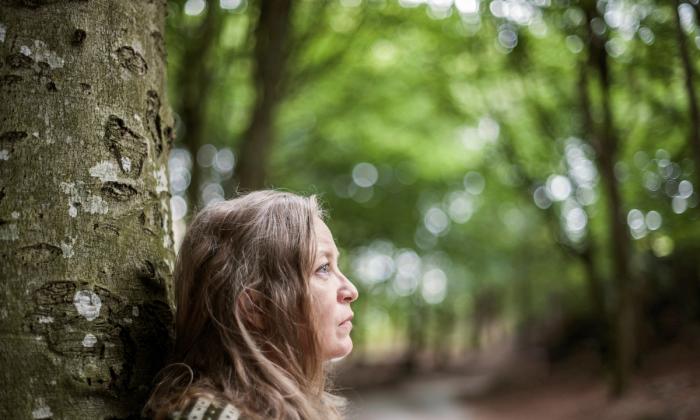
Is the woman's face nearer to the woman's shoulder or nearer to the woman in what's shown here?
the woman

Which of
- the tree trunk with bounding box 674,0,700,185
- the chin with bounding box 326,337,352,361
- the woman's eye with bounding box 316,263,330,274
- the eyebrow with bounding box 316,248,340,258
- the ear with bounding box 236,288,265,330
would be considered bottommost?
the chin with bounding box 326,337,352,361

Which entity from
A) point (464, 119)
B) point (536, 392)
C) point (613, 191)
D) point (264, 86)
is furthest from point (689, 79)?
point (536, 392)

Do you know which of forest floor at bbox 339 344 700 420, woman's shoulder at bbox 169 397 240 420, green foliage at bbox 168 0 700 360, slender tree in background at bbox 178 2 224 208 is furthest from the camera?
forest floor at bbox 339 344 700 420

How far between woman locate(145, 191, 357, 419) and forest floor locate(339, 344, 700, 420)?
6.59 m

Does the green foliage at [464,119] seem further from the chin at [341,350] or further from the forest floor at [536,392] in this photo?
the chin at [341,350]

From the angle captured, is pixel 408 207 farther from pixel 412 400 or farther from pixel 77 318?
pixel 77 318

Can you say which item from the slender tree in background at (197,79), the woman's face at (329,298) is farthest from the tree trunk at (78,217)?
the slender tree in background at (197,79)

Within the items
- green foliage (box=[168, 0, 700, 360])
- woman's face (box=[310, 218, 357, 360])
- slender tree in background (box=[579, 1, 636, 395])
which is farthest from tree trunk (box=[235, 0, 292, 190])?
woman's face (box=[310, 218, 357, 360])

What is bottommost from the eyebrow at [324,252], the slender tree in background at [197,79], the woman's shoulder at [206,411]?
the woman's shoulder at [206,411]

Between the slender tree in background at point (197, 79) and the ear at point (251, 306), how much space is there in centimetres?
836

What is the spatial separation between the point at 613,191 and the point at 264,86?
6.08 metres

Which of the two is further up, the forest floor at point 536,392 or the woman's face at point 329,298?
the woman's face at point 329,298

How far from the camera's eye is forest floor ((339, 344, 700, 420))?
11445 millimetres

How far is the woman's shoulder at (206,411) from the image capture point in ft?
5.04
